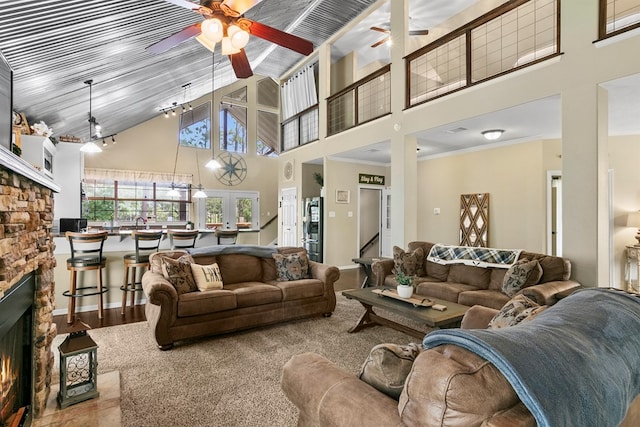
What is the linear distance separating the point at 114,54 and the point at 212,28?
181 centimetres

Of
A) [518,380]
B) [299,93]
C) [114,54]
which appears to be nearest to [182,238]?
[114,54]

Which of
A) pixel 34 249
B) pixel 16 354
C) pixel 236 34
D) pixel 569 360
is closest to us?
pixel 569 360

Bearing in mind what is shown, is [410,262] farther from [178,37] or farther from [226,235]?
[178,37]

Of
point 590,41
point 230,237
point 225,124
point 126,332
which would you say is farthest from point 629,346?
point 225,124

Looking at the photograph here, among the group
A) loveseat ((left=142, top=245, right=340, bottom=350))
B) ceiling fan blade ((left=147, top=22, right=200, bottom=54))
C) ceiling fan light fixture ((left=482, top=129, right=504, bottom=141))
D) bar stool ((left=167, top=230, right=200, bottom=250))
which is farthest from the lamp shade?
bar stool ((left=167, top=230, right=200, bottom=250))

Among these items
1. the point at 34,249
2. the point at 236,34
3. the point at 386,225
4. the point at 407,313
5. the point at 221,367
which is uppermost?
the point at 236,34

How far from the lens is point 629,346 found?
1183 mm

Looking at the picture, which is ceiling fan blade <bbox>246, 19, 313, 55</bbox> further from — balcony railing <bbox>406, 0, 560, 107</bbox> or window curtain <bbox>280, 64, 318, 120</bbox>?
window curtain <bbox>280, 64, 318, 120</bbox>

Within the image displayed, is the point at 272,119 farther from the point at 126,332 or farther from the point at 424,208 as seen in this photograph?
the point at 126,332

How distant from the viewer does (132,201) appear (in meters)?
8.95

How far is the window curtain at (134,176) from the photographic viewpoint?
8230 millimetres

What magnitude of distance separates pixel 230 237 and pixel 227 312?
2063 mm

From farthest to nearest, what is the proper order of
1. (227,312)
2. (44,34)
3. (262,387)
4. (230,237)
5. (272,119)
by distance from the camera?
1. (272,119)
2. (230,237)
3. (227,312)
4. (44,34)
5. (262,387)

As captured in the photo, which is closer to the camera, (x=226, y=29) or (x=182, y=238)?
(x=226, y=29)
